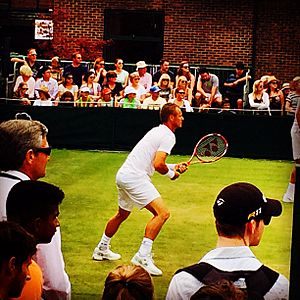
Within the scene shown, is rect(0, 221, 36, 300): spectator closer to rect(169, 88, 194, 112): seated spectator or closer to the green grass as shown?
the green grass

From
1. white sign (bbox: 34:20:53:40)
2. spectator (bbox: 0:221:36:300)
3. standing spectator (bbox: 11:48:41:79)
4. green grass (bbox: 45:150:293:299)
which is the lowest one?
green grass (bbox: 45:150:293:299)

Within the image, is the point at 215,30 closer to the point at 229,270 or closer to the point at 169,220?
the point at 169,220

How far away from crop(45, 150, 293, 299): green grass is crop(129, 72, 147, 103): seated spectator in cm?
158

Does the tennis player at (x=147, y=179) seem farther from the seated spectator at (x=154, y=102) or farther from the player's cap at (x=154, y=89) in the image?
the seated spectator at (x=154, y=102)

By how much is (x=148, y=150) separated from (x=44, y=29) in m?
15.8

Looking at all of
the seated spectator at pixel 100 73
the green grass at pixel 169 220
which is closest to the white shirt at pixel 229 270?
the green grass at pixel 169 220

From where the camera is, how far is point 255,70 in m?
23.3

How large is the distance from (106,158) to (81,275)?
797 cm

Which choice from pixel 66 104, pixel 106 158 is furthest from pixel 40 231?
pixel 66 104

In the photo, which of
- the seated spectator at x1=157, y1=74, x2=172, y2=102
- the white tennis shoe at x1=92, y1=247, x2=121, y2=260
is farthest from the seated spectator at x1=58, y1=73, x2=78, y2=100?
the white tennis shoe at x1=92, y1=247, x2=121, y2=260

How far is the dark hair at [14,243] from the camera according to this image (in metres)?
3.33

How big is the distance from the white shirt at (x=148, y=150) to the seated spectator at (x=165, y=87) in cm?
905

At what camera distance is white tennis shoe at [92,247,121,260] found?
877 cm

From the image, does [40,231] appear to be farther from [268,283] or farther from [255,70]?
[255,70]
